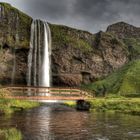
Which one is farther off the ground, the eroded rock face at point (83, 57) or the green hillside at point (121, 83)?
the eroded rock face at point (83, 57)

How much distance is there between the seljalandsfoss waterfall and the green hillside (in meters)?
20.0

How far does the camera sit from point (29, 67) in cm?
11312

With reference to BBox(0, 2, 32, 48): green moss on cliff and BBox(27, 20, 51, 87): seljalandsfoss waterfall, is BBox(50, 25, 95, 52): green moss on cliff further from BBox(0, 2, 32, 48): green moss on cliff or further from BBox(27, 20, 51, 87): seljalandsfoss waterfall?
BBox(0, 2, 32, 48): green moss on cliff

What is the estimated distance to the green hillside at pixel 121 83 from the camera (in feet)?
400

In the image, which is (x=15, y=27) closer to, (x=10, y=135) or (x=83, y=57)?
(x=83, y=57)

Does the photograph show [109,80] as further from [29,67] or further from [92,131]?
[92,131]

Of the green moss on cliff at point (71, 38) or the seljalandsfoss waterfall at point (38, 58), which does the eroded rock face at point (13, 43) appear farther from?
the green moss on cliff at point (71, 38)

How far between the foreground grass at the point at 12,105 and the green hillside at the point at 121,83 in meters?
46.8

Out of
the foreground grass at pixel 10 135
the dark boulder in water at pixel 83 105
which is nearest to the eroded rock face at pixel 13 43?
the dark boulder in water at pixel 83 105

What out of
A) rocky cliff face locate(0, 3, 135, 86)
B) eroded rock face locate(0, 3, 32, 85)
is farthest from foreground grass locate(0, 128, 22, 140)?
rocky cliff face locate(0, 3, 135, 86)

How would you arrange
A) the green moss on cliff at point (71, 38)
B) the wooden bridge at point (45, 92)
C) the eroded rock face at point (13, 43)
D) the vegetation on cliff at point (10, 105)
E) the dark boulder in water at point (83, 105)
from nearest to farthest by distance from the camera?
the vegetation on cliff at point (10, 105)
the wooden bridge at point (45, 92)
the dark boulder in water at point (83, 105)
the eroded rock face at point (13, 43)
the green moss on cliff at point (71, 38)

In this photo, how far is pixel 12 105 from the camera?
223ft

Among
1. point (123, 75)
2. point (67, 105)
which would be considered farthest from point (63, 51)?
point (67, 105)

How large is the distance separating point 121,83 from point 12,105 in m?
64.9
